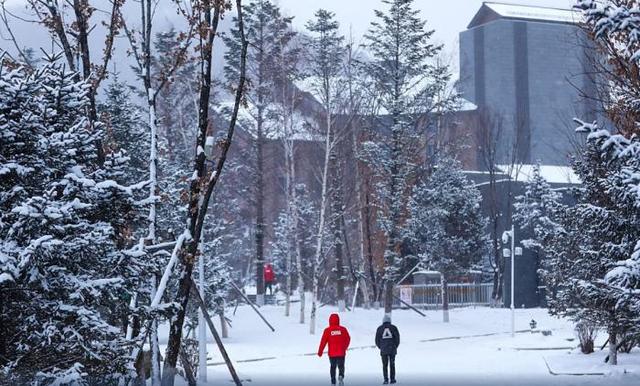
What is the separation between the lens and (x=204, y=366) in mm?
20453

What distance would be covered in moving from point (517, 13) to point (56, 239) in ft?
244

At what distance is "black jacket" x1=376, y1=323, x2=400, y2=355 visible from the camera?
2089cm

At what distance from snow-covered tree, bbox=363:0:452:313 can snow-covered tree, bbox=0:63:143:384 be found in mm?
29950

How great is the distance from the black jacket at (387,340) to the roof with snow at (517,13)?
61108 millimetres

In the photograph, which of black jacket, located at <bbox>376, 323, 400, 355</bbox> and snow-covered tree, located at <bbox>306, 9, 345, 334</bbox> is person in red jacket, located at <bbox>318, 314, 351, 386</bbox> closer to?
black jacket, located at <bbox>376, 323, 400, 355</bbox>

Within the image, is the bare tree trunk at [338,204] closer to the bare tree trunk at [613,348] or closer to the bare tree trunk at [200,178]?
the bare tree trunk at [613,348]

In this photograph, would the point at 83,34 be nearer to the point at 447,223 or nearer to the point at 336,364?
the point at 336,364

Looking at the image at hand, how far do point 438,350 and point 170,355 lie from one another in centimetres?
2147

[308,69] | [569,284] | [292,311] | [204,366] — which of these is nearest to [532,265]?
[292,311]

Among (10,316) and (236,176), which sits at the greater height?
(236,176)

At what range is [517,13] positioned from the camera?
3162 inches

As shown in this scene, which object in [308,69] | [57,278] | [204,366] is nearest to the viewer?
[57,278]

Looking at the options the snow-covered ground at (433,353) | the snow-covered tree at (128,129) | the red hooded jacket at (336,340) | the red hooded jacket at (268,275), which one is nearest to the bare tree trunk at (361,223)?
the snow-covered ground at (433,353)

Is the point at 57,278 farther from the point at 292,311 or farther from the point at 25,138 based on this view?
the point at 292,311
